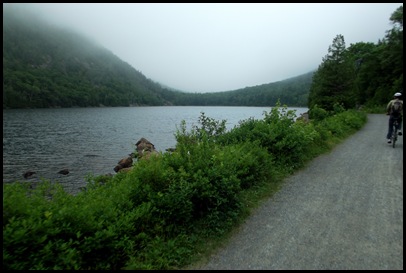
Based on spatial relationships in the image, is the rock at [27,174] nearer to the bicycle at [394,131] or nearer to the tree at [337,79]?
the bicycle at [394,131]

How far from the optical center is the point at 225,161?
6281mm

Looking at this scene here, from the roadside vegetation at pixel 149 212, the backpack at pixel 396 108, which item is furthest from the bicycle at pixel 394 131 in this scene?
the roadside vegetation at pixel 149 212

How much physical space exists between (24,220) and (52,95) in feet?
456

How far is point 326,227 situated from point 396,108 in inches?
392

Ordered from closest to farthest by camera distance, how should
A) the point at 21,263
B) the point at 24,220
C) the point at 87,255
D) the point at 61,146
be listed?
the point at 21,263 < the point at 24,220 < the point at 87,255 < the point at 61,146

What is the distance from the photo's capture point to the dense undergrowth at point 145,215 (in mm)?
3576

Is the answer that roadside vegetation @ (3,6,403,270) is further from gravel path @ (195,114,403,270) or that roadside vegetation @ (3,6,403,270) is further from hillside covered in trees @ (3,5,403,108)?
hillside covered in trees @ (3,5,403,108)

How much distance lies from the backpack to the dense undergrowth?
26.8 ft

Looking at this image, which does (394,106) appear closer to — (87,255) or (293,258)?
(293,258)

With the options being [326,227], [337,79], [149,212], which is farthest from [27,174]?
[337,79]

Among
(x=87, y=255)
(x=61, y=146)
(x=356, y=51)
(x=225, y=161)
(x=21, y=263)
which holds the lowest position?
(x=61, y=146)

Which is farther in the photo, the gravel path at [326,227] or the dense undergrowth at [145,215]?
the gravel path at [326,227]

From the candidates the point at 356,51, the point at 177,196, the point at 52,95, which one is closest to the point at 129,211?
the point at 177,196

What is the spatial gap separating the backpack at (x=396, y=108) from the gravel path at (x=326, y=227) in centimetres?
487
